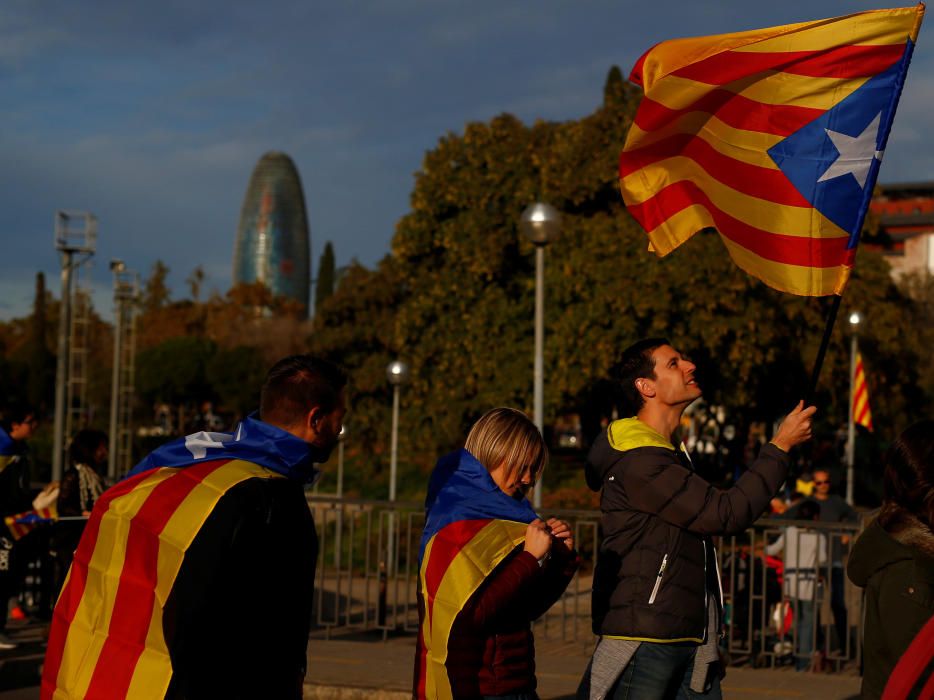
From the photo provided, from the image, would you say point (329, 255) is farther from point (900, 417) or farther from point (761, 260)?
point (761, 260)

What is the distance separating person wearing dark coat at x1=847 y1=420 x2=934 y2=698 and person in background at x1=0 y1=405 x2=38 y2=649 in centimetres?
742

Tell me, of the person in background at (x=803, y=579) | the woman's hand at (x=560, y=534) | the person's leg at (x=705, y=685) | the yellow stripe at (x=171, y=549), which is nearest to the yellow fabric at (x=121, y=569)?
the yellow stripe at (x=171, y=549)

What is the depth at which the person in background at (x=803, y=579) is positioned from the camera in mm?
9750

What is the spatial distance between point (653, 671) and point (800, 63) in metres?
2.51

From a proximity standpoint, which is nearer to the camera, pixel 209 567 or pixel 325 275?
pixel 209 567

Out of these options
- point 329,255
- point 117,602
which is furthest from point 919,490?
point 329,255

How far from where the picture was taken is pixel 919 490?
3932 mm

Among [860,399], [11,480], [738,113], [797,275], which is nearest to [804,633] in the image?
[797,275]

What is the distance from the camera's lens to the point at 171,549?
3.31 meters

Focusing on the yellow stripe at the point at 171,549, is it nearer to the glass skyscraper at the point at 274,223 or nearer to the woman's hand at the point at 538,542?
the woman's hand at the point at 538,542

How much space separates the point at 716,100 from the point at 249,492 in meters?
2.97

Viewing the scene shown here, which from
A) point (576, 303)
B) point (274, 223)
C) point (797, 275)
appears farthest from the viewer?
point (274, 223)

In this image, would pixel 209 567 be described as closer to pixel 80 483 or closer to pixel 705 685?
pixel 705 685

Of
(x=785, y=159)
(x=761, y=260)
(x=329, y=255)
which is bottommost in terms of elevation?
(x=761, y=260)
